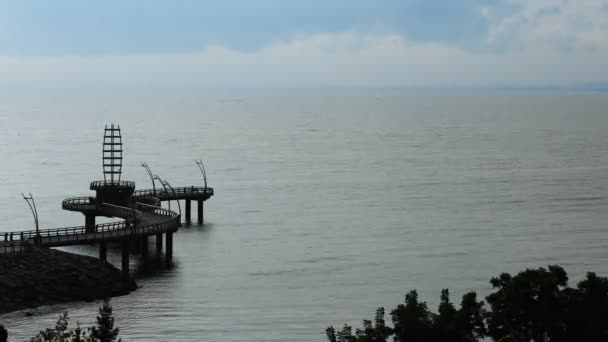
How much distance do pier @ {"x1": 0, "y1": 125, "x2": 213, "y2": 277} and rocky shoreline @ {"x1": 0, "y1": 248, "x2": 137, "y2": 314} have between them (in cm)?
135

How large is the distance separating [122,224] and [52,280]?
15.5m

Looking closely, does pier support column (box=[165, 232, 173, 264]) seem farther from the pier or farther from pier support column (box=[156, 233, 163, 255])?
pier support column (box=[156, 233, 163, 255])

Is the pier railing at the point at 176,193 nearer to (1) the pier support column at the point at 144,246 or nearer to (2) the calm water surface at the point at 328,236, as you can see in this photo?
(2) the calm water surface at the point at 328,236

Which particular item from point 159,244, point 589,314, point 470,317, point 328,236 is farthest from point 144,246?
point 589,314

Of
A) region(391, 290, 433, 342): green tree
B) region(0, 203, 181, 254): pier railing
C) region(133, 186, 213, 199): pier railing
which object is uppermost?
region(133, 186, 213, 199): pier railing

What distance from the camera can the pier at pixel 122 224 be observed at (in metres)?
74.1

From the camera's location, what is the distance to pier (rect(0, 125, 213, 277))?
7406 centimetres

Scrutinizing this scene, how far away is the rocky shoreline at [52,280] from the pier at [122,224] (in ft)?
4.43

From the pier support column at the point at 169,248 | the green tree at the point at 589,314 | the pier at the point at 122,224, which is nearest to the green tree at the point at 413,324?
the green tree at the point at 589,314

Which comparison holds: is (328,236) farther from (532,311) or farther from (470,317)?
(532,311)

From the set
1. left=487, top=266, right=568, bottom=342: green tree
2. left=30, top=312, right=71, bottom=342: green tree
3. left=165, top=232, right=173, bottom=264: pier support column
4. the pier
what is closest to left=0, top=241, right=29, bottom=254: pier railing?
the pier

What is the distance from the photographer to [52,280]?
67938mm

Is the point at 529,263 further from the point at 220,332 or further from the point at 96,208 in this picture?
the point at 96,208

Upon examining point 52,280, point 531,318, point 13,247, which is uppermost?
point 13,247
